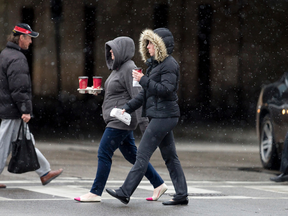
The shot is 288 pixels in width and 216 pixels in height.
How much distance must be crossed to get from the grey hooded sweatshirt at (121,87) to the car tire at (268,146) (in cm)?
401

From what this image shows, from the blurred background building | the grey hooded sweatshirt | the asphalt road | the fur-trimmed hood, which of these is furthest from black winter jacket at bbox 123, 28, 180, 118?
the blurred background building

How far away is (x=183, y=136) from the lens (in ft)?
54.6

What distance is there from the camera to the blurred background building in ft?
52.9

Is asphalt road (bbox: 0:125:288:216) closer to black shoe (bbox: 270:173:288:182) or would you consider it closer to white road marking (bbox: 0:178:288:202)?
white road marking (bbox: 0:178:288:202)

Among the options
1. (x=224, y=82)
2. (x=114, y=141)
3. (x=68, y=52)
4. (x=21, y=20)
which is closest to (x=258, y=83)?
(x=224, y=82)

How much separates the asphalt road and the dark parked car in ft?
0.97

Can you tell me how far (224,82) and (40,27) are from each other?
170 inches

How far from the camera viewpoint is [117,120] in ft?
25.9

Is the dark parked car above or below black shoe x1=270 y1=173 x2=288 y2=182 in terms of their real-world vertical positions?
above

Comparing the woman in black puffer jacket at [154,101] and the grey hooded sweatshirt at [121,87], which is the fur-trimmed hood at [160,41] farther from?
the grey hooded sweatshirt at [121,87]

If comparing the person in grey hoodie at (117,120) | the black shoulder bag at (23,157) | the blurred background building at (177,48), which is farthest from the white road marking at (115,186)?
the blurred background building at (177,48)

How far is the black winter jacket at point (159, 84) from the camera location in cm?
761

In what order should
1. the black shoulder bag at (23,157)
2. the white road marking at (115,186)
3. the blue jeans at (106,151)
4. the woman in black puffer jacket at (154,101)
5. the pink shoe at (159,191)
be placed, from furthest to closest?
the black shoulder bag at (23,157) → the white road marking at (115,186) → the pink shoe at (159,191) → the blue jeans at (106,151) → the woman in black puffer jacket at (154,101)

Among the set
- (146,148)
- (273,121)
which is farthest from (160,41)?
(273,121)
